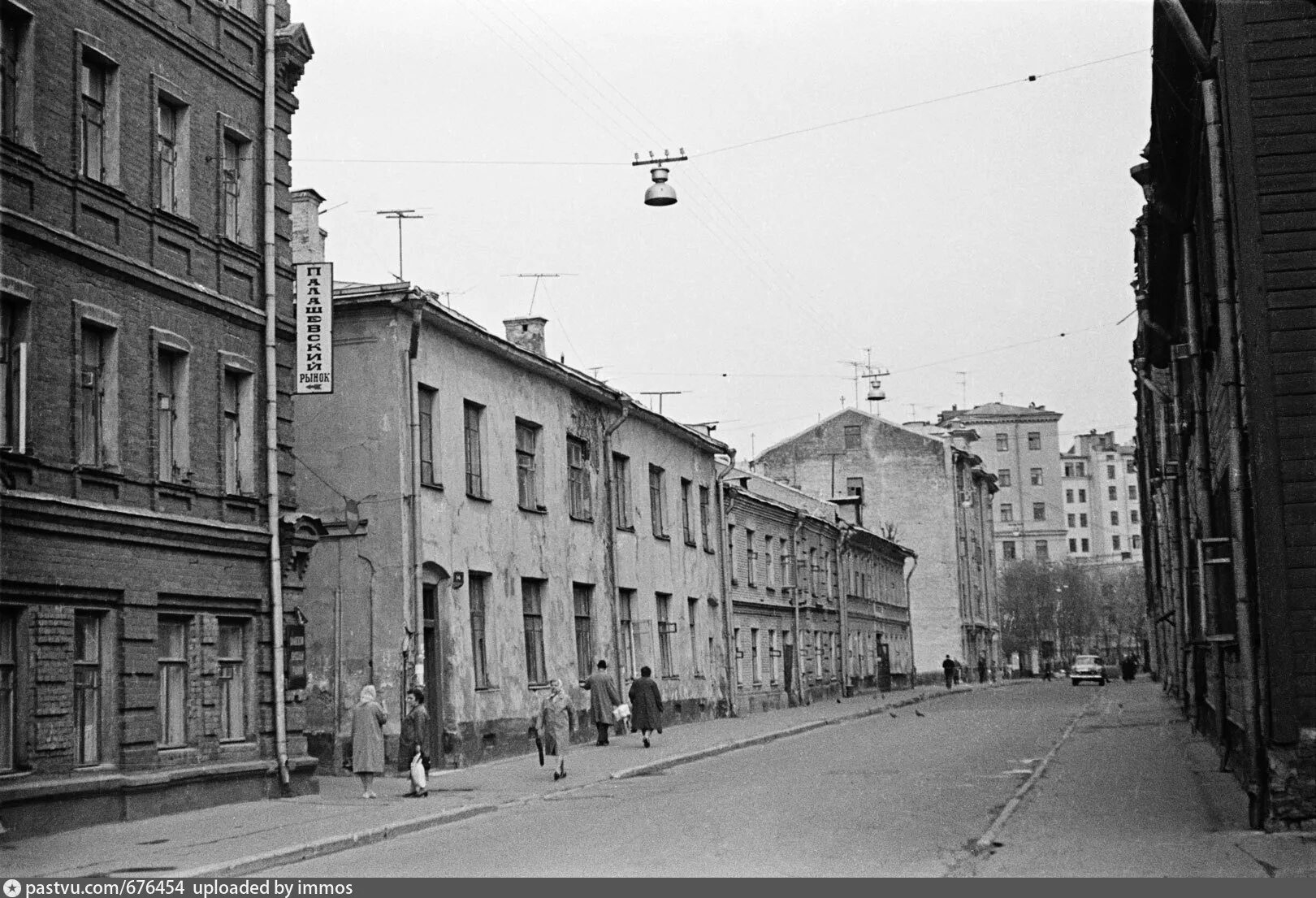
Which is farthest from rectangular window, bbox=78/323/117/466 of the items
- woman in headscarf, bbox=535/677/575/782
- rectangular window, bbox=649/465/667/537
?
rectangular window, bbox=649/465/667/537

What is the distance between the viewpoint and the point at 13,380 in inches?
599

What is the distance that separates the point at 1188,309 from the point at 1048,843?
8781 millimetres

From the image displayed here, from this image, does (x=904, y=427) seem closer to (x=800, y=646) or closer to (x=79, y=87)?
(x=800, y=646)

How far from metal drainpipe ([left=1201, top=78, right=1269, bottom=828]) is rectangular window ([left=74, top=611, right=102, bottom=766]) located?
37.3 ft

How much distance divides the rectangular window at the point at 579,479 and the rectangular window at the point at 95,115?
15071mm

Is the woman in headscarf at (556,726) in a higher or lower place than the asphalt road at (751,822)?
higher

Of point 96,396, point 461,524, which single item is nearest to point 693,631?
point 461,524

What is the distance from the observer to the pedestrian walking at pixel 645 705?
28.6 m

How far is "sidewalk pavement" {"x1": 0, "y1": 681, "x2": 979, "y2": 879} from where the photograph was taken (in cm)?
1320

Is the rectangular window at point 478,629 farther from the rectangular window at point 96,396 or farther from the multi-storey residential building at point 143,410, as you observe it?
the rectangular window at point 96,396

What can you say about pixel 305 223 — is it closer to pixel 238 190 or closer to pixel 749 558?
pixel 238 190

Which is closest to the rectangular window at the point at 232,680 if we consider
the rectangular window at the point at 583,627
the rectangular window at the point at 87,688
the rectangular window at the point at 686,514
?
the rectangular window at the point at 87,688

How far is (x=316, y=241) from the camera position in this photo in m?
27.0

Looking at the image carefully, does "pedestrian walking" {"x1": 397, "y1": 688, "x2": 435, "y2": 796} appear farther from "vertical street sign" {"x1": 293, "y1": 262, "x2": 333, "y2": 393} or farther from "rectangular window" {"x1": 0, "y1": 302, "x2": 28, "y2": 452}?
"rectangular window" {"x1": 0, "y1": 302, "x2": 28, "y2": 452}
